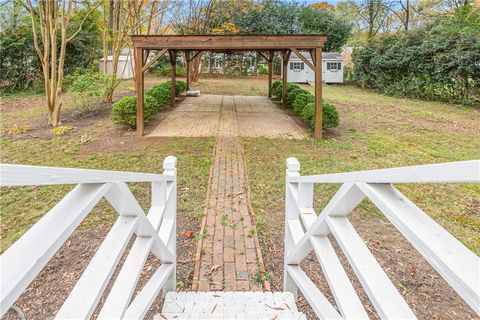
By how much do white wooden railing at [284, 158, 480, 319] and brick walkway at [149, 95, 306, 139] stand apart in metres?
6.80

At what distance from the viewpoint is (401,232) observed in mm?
908

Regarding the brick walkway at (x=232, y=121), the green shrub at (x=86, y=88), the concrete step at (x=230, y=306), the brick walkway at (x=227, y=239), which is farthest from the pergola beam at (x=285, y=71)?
the concrete step at (x=230, y=306)

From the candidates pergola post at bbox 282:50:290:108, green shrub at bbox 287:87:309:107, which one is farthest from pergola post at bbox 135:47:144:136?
pergola post at bbox 282:50:290:108

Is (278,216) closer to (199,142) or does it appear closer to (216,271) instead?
(216,271)

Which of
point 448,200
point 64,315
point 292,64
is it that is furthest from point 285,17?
point 64,315

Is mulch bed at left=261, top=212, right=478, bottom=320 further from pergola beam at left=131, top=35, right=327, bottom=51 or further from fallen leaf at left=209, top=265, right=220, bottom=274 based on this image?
pergola beam at left=131, top=35, right=327, bottom=51

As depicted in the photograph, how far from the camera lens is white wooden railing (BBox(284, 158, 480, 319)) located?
70 cm

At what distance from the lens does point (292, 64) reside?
22.2 metres

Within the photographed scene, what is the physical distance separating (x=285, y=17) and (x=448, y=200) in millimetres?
22810

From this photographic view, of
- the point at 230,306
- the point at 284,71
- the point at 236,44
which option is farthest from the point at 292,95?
the point at 230,306

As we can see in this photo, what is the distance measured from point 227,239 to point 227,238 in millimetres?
22

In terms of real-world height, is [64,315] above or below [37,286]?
above

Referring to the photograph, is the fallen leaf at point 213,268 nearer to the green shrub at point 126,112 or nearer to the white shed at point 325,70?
the green shrub at point 126,112

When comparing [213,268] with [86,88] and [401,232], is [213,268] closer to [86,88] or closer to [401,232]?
[401,232]
